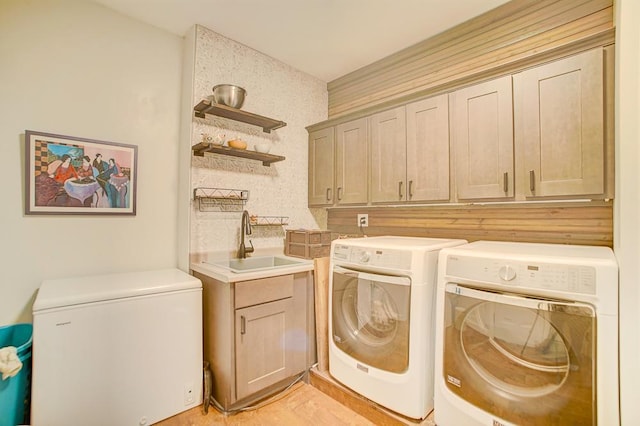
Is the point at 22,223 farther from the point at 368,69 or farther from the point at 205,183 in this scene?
the point at 368,69

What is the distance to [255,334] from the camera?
76.7 inches

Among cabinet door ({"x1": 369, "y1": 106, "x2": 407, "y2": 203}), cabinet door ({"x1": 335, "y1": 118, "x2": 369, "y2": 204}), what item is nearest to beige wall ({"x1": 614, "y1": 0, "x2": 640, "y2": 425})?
cabinet door ({"x1": 369, "y1": 106, "x2": 407, "y2": 203})

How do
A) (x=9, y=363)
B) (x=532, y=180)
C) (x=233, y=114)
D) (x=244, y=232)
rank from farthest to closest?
(x=244, y=232) < (x=233, y=114) < (x=532, y=180) < (x=9, y=363)

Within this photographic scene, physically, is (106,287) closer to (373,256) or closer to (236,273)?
(236,273)

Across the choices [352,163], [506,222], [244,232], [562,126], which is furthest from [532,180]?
[244,232]

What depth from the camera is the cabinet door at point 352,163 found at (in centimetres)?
261

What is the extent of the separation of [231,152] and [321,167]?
0.92m

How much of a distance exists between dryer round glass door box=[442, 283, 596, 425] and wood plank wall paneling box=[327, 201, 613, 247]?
875 millimetres

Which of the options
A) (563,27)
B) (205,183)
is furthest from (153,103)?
(563,27)

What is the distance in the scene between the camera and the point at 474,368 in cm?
145

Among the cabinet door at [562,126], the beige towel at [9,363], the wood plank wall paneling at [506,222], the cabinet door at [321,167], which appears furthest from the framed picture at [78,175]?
the cabinet door at [562,126]

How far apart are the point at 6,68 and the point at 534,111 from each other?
317 centimetres

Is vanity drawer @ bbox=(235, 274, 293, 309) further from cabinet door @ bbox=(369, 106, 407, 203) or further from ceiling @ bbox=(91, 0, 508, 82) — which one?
ceiling @ bbox=(91, 0, 508, 82)

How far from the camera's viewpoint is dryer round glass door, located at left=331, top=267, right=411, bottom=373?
168cm
